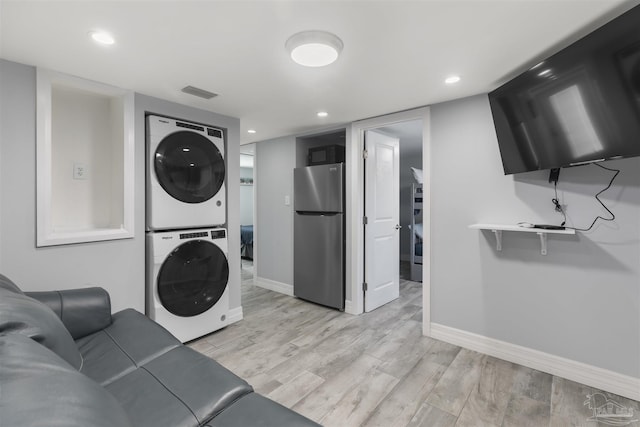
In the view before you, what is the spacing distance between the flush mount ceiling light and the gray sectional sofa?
65.1 inches

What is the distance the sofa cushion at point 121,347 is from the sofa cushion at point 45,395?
678 mm

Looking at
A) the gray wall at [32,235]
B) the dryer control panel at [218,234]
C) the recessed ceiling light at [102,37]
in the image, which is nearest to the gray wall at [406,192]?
the dryer control panel at [218,234]

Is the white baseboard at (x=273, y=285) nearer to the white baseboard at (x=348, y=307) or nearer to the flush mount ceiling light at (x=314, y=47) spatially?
the white baseboard at (x=348, y=307)

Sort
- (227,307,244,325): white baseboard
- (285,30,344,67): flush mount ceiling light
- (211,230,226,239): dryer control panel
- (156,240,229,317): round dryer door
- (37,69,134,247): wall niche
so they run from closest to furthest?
(285,30,344,67): flush mount ceiling light, (37,69,134,247): wall niche, (156,240,229,317): round dryer door, (211,230,226,239): dryer control panel, (227,307,244,325): white baseboard

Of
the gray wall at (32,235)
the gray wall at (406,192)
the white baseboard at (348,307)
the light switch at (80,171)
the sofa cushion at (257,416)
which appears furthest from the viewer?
the gray wall at (406,192)

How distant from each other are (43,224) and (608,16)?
3558mm

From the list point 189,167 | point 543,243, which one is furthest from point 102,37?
point 543,243

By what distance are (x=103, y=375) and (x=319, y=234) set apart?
2.55 metres

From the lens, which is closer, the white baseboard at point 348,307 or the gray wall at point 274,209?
the white baseboard at point 348,307

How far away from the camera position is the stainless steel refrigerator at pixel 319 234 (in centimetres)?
344

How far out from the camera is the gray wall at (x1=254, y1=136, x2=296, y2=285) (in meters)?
3.99

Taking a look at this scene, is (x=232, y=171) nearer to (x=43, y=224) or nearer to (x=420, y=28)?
(x=43, y=224)

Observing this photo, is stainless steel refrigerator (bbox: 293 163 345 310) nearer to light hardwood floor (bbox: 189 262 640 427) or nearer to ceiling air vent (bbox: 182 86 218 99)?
light hardwood floor (bbox: 189 262 640 427)

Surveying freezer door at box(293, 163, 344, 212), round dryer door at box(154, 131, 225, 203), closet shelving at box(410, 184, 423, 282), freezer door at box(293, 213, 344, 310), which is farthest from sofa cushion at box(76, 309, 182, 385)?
closet shelving at box(410, 184, 423, 282)
